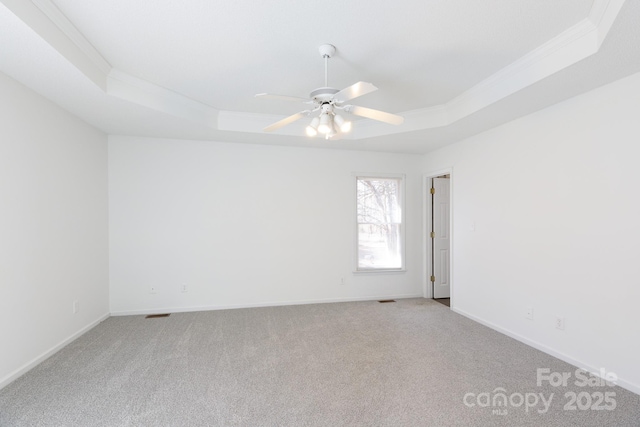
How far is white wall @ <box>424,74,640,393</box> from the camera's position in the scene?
8.04 ft

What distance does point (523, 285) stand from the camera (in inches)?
132

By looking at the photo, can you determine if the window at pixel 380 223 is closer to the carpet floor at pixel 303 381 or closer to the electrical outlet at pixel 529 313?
the carpet floor at pixel 303 381

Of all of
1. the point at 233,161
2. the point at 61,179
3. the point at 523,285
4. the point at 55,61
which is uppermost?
the point at 55,61

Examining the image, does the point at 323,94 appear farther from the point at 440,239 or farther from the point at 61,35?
the point at 440,239

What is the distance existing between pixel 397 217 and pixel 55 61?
4555 millimetres

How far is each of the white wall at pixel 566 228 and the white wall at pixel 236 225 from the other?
4.99ft

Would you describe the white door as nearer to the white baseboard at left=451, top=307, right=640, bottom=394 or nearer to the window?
the window

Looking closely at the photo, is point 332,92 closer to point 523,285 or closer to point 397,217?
point 523,285

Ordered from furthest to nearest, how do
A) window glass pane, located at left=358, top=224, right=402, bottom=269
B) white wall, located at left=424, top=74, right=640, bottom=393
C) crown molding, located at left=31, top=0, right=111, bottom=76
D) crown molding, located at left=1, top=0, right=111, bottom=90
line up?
window glass pane, located at left=358, top=224, right=402, bottom=269 < white wall, located at left=424, top=74, right=640, bottom=393 < crown molding, located at left=31, top=0, right=111, bottom=76 < crown molding, located at left=1, top=0, right=111, bottom=90

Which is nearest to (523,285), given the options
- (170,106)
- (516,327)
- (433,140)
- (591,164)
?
(516,327)

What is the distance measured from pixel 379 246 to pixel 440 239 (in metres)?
1.05

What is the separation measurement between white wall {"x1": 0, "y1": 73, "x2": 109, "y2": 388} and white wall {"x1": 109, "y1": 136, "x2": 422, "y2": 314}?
0.42 m

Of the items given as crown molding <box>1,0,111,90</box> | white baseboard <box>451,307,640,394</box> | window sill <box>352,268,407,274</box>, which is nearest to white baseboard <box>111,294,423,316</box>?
window sill <box>352,268,407,274</box>

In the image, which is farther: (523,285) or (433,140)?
(433,140)
